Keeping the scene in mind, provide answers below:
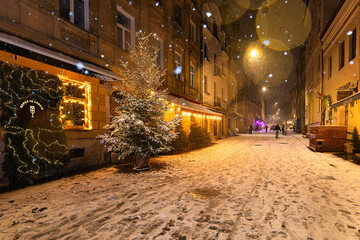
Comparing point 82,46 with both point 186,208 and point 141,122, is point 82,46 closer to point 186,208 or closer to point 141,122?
point 141,122

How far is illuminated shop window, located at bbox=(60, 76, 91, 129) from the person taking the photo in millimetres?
6424

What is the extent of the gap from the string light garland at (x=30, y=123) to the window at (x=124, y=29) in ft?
14.3

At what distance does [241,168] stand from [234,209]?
3.66 m

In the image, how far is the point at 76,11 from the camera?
23.0 ft

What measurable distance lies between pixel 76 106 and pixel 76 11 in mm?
3700

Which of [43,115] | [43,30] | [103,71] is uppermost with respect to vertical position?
[43,30]

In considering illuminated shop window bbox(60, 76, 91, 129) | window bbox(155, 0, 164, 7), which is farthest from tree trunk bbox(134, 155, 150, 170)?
window bbox(155, 0, 164, 7)

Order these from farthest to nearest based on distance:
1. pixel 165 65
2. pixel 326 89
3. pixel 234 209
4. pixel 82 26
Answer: pixel 326 89
pixel 165 65
pixel 82 26
pixel 234 209

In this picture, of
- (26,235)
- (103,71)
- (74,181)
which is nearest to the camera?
(26,235)

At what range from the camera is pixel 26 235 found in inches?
105

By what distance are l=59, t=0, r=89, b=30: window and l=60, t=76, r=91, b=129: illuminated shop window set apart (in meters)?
2.32

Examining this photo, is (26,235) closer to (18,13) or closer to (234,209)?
(234,209)

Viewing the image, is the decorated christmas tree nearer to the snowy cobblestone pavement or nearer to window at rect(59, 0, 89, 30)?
the snowy cobblestone pavement

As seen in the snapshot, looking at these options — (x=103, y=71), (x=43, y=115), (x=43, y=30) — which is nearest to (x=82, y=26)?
(x=43, y=30)
